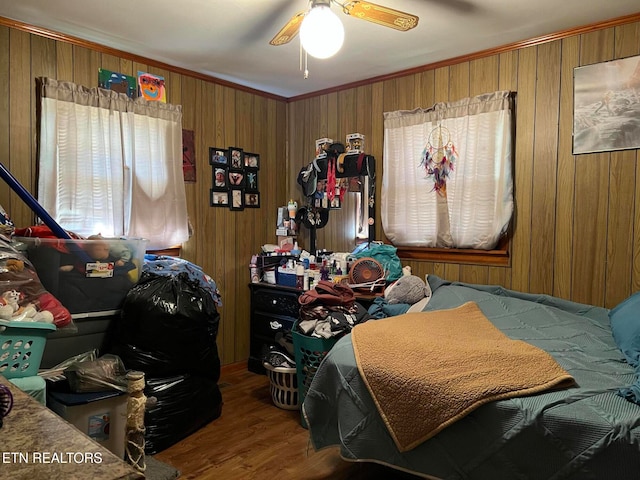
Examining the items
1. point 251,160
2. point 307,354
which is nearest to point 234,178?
point 251,160

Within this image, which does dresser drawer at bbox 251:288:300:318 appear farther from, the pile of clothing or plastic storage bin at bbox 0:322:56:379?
plastic storage bin at bbox 0:322:56:379

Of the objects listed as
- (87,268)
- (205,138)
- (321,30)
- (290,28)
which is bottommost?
(87,268)

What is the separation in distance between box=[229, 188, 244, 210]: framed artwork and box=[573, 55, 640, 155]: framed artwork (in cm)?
247

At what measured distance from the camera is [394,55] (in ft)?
10.2

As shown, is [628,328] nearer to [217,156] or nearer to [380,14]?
[380,14]

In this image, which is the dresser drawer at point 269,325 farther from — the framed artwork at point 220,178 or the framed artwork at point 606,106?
the framed artwork at point 606,106

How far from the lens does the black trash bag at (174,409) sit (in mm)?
2404

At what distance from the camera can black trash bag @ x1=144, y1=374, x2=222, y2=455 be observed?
240cm

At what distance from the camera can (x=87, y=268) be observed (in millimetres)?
2441

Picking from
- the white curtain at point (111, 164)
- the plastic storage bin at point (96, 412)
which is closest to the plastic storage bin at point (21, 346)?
the plastic storage bin at point (96, 412)

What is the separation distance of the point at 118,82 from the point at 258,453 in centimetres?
249

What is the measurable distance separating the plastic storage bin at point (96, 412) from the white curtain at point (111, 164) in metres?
1.15

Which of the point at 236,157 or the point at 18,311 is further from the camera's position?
the point at 236,157

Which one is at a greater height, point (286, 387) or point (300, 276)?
point (300, 276)
